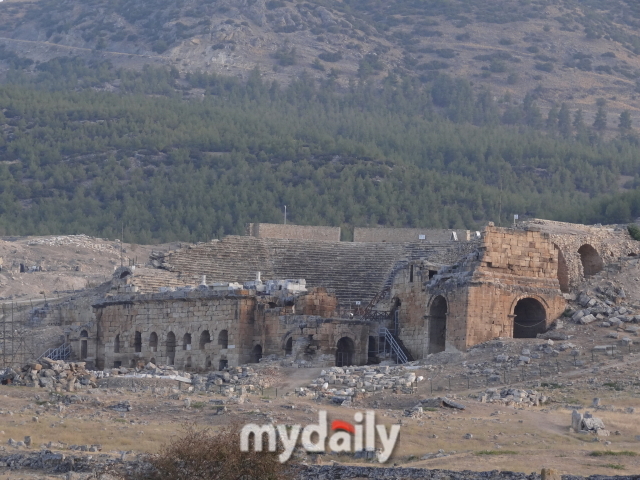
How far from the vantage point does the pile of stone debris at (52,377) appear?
4581 centimetres

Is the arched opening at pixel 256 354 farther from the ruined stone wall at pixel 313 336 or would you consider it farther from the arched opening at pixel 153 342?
the arched opening at pixel 153 342

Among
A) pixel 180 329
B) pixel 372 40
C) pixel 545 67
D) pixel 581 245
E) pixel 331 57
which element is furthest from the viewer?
pixel 372 40

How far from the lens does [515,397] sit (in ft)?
137

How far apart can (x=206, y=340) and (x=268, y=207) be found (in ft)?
134

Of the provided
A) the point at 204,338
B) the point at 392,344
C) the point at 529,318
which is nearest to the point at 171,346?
the point at 204,338

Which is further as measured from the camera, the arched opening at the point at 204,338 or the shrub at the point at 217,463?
the arched opening at the point at 204,338

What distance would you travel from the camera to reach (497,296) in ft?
166

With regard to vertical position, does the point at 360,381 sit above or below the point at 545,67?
above

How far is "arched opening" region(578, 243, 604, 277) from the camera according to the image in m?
56.3

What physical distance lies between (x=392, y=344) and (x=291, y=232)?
17322 mm

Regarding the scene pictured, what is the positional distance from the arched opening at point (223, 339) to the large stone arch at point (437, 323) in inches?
290

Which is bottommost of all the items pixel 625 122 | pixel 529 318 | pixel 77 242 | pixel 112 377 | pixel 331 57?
pixel 625 122

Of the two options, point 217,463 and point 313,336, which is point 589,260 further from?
point 217,463

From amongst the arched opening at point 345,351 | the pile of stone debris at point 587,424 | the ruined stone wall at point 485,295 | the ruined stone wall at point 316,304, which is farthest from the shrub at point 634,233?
the pile of stone debris at point 587,424
